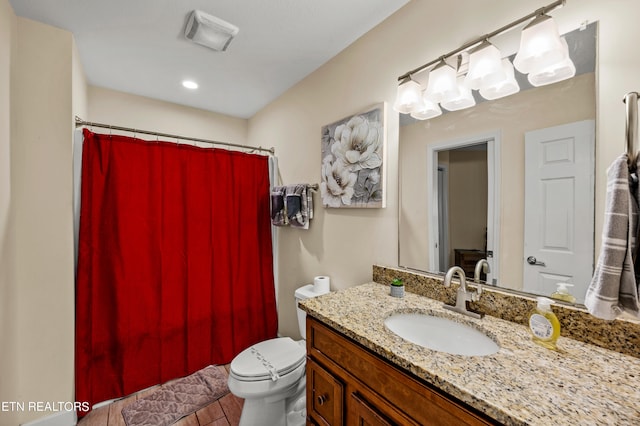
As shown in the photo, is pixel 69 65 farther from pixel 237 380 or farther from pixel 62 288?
pixel 237 380

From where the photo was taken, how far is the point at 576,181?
0.90 meters

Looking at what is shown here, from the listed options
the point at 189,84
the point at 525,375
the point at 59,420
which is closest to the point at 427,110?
the point at 525,375

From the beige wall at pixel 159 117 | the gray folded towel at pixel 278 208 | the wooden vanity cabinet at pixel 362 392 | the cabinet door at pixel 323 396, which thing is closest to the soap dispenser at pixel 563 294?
the wooden vanity cabinet at pixel 362 392

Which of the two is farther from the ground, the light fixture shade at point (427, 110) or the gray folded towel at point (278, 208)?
the light fixture shade at point (427, 110)

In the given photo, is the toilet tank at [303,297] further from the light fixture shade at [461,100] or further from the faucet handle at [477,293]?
the light fixture shade at [461,100]

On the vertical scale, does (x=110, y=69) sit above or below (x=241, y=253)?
above

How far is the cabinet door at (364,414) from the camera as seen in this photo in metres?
0.84

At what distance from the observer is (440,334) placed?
1.10 metres

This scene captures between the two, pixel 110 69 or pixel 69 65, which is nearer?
pixel 69 65

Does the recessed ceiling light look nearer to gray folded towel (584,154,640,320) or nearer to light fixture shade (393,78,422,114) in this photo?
light fixture shade (393,78,422,114)

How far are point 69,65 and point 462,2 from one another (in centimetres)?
220

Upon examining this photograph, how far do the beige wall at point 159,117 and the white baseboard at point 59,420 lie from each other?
207cm

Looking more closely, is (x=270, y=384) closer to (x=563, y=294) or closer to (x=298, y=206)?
(x=298, y=206)

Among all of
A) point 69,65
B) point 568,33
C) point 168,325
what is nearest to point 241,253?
point 168,325
